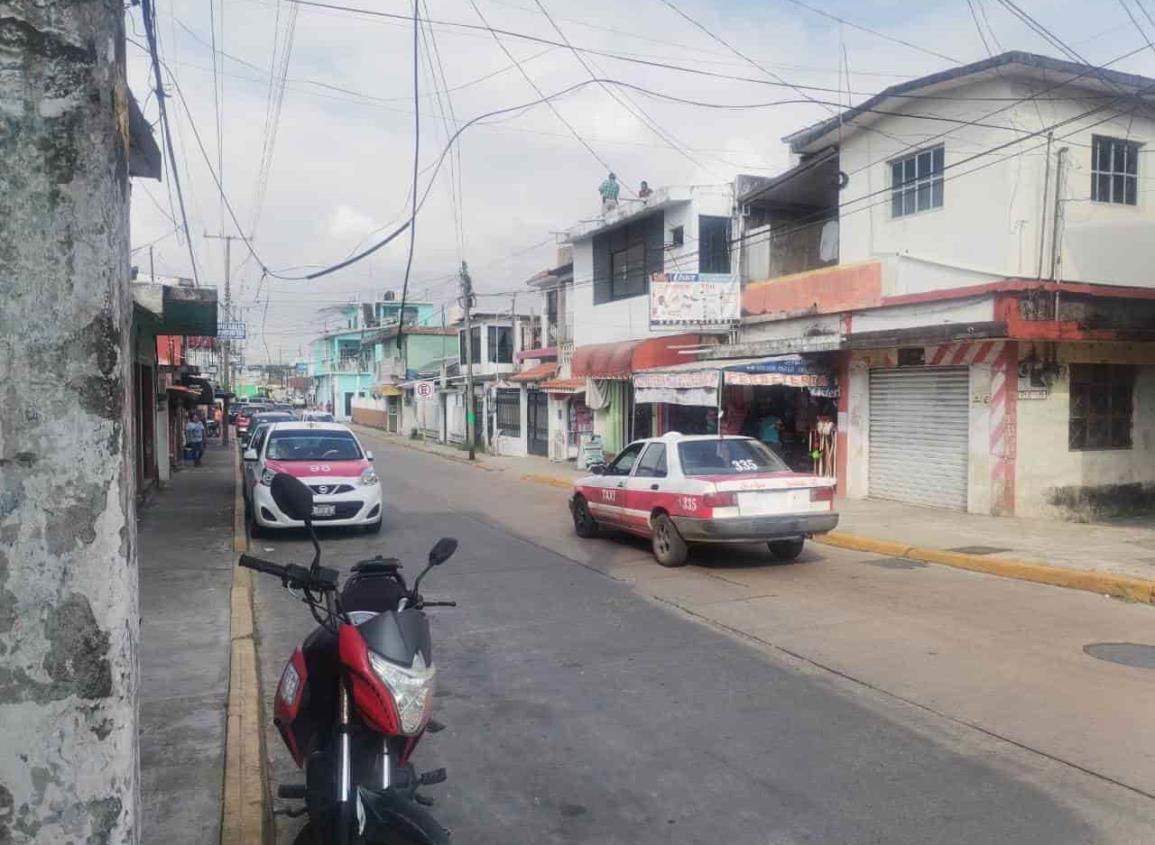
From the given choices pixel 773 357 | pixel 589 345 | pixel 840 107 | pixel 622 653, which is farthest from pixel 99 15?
pixel 589 345

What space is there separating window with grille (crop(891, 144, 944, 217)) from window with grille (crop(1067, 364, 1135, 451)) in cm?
371

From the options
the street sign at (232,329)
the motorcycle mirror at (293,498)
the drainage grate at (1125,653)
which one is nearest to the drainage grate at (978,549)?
the drainage grate at (1125,653)

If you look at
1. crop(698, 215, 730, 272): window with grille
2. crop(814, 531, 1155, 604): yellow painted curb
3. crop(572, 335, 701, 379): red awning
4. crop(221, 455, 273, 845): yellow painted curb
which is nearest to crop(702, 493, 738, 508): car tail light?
crop(814, 531, 1155, 604): yellow painted curb

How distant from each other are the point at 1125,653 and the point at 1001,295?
26.0 feet

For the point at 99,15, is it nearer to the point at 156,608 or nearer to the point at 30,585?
the point at 30,585

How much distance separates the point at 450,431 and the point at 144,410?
25.5 metres

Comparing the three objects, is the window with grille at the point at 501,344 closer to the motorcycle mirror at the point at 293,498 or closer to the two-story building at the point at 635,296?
the two-story building at the point at 635,296

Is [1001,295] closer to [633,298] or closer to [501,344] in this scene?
[633,298]

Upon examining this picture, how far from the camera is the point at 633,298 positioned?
83.7ft

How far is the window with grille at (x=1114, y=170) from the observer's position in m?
15.5

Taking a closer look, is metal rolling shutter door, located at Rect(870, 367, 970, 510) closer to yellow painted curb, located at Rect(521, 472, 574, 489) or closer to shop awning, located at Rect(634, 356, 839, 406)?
shop awning, located at Rect(634, 356, 839, 406)

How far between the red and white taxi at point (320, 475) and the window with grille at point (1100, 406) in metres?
11.0

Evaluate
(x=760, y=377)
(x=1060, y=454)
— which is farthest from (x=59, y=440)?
(x=760, y=377)

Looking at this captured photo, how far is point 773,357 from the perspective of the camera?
18172 millimetres
